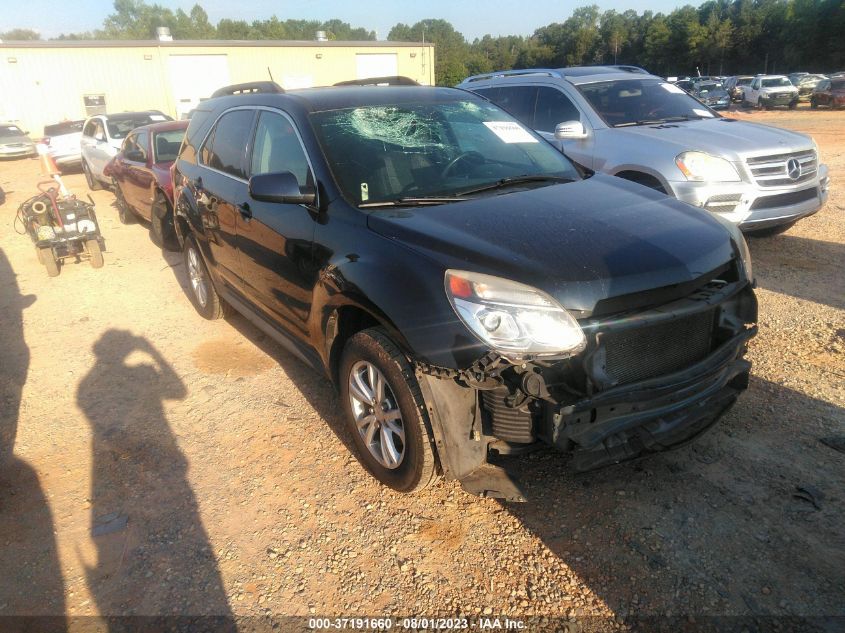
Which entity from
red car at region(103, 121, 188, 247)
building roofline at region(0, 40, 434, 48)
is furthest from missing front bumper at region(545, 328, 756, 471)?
building roofline at region(0, 40, 434, 48)

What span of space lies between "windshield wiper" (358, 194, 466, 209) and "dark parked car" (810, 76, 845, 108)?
31641mm

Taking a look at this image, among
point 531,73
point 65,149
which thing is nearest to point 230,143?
point 531,73

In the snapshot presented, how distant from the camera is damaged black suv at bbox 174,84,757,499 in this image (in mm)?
2471

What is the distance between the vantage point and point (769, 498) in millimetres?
2865

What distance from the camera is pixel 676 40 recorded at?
64.3m

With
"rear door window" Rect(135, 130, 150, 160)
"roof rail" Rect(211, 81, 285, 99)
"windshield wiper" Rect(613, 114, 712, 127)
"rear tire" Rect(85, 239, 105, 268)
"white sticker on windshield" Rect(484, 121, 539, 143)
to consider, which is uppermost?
"roof rail" Rect(211, 81, 285, 99)

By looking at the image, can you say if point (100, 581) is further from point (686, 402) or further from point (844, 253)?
point (844, 253)

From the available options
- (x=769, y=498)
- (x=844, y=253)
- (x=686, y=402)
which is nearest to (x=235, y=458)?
(x=686, y=402)

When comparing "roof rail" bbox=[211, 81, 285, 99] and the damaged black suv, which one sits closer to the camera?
the damaged black suv

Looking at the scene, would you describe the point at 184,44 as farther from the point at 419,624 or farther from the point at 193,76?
the point at 419,624

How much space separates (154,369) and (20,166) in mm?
22308

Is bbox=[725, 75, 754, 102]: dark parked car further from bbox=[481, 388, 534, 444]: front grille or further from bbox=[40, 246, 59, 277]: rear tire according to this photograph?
bbox=[481, 388, 534, 444]: front grille

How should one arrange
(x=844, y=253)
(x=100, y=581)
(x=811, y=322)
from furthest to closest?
(x=844, y=253), (x=811, y=322), (x=100, y=581)

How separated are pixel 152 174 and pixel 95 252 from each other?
1.35 m
